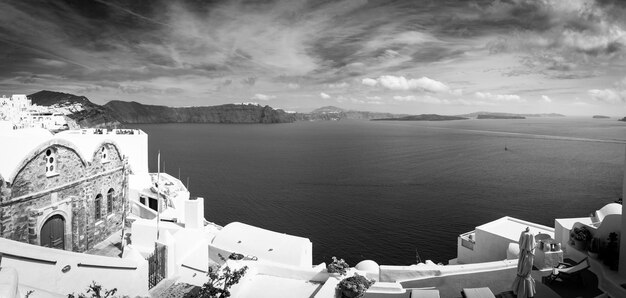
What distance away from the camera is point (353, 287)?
8.93 meters

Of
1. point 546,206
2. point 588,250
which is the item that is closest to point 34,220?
point 588,250

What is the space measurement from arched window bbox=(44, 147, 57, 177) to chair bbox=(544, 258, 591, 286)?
59.1ft

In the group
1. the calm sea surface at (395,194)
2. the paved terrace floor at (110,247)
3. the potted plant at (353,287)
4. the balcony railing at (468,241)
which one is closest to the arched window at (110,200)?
the paved terrace floor at (110,247)

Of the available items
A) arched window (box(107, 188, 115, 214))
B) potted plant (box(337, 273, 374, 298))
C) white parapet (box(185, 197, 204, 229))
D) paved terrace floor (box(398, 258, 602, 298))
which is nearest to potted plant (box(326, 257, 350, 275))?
potted plant (box(337, 273, 374, 298))

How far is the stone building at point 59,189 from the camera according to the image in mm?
13453

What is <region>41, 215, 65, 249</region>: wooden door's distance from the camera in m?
15.1

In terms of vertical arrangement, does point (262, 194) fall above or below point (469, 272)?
below

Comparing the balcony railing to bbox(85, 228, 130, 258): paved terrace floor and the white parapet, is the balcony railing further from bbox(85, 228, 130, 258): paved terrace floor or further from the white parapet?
bbox(85, 228, 130, 258): paved terrace floor

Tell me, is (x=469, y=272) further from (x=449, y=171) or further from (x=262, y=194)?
(x=449, y=171)

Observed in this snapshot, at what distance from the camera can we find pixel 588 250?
11.4 metres

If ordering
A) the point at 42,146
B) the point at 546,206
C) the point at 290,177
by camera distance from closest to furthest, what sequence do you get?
the point at 42,146
the point at 546,206
the point at 290,177

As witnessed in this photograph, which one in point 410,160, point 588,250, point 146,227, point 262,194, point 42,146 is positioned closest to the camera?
point 588,250

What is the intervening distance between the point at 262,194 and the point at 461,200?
29.2 m

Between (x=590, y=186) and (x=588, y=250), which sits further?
(x=590, y=186)
